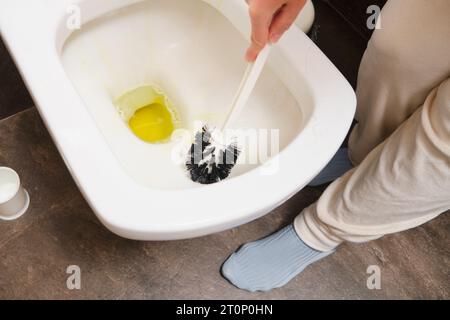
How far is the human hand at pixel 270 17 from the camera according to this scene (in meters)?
0.42

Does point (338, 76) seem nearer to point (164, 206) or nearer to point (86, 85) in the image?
point (164, 206)

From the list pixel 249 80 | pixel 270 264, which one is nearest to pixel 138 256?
pixel 270 264

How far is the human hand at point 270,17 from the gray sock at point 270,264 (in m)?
0.45

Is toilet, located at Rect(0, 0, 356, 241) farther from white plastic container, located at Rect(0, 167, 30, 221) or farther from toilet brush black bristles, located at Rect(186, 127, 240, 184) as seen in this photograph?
white plastic container, located at Rect(0, 167, 30, 221)

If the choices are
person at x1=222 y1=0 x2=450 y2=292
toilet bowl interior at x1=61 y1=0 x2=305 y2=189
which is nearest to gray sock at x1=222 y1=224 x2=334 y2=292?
person at x1=222 y1=0 x2=450 y2=292

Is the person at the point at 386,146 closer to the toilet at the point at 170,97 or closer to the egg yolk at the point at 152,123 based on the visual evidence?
the toilet at the point at 170,97

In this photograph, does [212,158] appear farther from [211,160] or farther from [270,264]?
[270,264]

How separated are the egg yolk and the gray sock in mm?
275

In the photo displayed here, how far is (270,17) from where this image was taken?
434 mm

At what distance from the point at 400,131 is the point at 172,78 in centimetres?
38

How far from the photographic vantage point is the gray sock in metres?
0.80

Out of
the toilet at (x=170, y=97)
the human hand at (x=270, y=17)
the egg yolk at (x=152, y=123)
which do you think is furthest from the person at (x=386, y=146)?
the egg yolk at (x=152, y=123)
